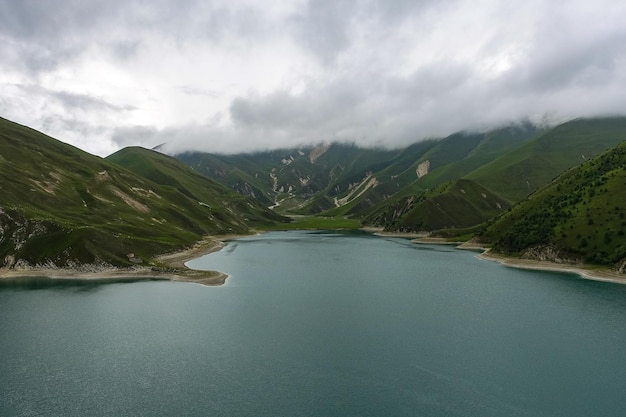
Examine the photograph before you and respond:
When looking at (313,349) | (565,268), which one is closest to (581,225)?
(565,268)

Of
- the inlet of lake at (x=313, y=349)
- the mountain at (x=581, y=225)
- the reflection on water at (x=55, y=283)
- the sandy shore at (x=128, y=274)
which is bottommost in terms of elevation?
the inlet of lake at (x=313, y=349)

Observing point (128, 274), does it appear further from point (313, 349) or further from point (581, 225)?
point (581, 225)

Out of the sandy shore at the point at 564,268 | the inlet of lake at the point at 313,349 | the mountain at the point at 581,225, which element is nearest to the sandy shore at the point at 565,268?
the sandy shore at the point at 564,268

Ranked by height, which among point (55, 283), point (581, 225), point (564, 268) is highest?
point (581, 225)

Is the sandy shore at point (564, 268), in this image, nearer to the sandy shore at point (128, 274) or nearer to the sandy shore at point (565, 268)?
the sandy shore at point (565, 268)

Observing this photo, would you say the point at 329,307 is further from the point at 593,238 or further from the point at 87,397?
the point at 593,238

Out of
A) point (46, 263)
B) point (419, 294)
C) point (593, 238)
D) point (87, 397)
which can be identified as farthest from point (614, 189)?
point (46, 263)
